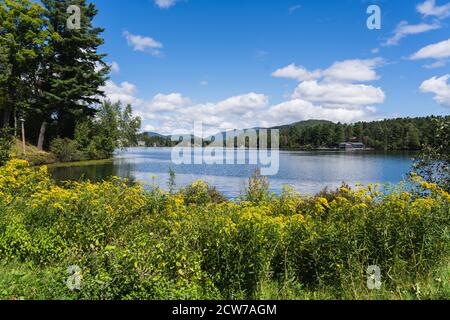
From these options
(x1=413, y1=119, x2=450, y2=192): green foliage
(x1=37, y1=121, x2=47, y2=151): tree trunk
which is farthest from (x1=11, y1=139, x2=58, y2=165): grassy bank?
(x1=413, y1=119, x2=450, y2=192): green foliage

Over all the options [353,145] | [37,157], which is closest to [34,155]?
[37,157]

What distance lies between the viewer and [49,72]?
3909cm

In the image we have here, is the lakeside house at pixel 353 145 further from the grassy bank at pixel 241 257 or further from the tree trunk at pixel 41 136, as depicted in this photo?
the grassy bank at pixel 241 257

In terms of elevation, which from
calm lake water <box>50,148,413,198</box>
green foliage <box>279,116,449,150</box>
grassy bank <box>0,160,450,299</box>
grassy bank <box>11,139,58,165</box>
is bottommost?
calm lake water <box>50,148,413,198</box>

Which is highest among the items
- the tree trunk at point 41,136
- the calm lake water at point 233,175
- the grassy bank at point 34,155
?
the tree trunk at point 41,136

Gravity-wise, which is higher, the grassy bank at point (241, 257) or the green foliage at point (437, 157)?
the green foliage at point (437, 157)

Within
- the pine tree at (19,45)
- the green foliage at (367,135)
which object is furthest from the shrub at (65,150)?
the green foliage at (367,135)

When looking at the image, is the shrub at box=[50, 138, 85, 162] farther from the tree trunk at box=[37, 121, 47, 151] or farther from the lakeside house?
the lakeside house

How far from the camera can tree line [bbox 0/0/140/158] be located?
33625mm

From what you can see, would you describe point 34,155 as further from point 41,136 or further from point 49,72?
point 49,72

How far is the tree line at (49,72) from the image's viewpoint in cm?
3362

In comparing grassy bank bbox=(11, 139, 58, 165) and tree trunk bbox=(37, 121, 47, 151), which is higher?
tree trunk bbox=(37, 121, 47, 151)

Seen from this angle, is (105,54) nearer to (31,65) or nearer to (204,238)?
(31,65)
